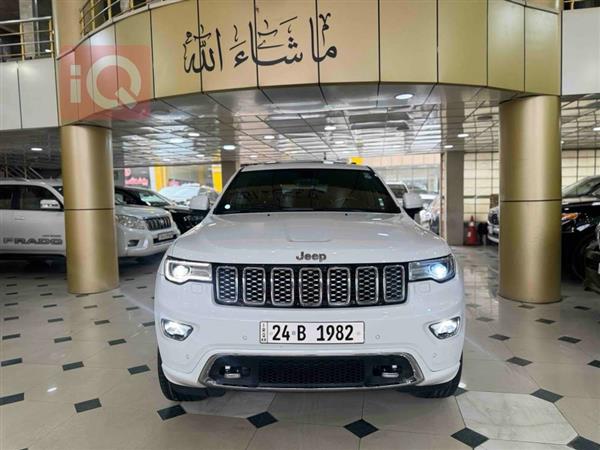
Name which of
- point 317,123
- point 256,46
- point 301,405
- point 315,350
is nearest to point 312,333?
point 315,350

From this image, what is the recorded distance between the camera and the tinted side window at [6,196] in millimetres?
7191

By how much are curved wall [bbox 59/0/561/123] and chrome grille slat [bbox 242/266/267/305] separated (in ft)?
9.39

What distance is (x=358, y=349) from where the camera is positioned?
76.1 inches

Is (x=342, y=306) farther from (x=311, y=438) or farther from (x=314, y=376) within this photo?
(x=311, y=438)

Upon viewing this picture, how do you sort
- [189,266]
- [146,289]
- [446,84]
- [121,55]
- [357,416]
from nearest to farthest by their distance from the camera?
1. [189,266]
2. [357,416]
3. [446,84]
4. [121,55]
5. [146,289]

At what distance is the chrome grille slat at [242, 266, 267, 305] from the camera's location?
2047mm

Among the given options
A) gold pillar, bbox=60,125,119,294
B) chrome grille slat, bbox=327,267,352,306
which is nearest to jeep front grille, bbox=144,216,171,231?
gold pillar, bbox=60,125,119,294

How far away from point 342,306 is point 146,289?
4.71 m

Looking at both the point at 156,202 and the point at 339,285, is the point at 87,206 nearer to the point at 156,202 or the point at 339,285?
the point at 156,202

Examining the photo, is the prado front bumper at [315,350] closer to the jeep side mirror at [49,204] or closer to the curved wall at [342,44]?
the curved wall at [342,44]

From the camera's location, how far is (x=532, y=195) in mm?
4895

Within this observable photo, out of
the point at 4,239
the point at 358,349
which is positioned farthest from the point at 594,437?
the point at 4,239

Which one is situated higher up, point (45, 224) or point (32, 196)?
point (32, 196)

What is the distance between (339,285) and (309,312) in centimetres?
19
